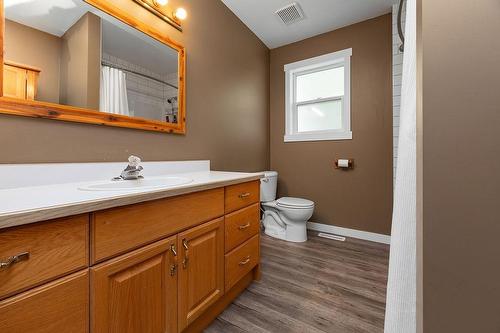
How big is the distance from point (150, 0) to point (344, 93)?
6.89 ft

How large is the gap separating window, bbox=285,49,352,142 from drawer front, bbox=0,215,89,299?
2.45 meters

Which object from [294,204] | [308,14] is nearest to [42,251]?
[294,204]

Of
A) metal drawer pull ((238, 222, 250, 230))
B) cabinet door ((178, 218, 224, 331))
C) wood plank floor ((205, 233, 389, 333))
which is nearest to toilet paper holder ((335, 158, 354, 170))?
wood plank floor ((205, 233, 389, 333))

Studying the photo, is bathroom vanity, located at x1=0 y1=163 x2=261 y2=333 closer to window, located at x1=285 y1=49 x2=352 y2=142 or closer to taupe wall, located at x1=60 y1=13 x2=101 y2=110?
taupe wall, located at x1=60 y1=13 x2=101 y2=110

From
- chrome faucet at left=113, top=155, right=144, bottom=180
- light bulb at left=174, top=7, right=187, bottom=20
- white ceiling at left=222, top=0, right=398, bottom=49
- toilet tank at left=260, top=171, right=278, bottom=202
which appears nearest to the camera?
chrome faucet at left=113, top=155, right=144, bottom=180

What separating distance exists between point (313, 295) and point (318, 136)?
1.77 metres

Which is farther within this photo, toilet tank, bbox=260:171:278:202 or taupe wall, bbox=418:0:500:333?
toilet tank, bbox=260:171:278:202

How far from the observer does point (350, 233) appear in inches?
94.6

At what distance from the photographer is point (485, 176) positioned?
387 millimetres

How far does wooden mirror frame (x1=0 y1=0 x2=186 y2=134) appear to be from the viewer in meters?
0.88

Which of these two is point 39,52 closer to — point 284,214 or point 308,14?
point 284,214

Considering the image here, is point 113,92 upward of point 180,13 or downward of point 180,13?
downward

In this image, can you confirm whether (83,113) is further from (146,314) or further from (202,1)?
(202,1)

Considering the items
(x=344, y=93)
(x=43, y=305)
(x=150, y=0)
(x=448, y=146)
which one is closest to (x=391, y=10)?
(x=344, y=93)
